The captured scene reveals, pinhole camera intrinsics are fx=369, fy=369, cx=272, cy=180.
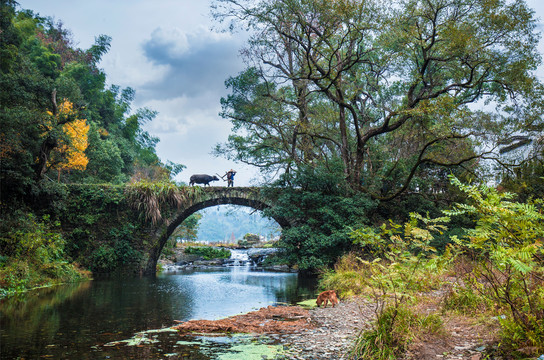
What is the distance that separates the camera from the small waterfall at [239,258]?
23663 mm

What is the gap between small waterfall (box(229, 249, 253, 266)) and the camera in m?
23.7

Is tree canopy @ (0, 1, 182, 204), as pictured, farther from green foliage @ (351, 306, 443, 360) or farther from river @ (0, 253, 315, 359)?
green foliage @ (351, 306, 443, 360)

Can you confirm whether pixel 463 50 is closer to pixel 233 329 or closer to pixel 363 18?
pixel 363 18

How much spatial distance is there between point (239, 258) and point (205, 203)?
361 inches

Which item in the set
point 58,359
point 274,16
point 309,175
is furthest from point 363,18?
point 58,359

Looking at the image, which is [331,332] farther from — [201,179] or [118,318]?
[201,179]

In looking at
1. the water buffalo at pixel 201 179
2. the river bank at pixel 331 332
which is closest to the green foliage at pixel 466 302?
the river bank at pixel 331 332

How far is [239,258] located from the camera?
82.9 feet

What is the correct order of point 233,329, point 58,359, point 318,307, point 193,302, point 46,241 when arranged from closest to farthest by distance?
point 58,359
point 233,329
point 318,307
point 193,302
point 46,241

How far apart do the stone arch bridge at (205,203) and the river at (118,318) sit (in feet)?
18.0

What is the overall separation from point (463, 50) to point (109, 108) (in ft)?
87.3

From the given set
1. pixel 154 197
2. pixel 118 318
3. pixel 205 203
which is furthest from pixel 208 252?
pixel 118 318

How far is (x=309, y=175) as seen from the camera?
569 inches

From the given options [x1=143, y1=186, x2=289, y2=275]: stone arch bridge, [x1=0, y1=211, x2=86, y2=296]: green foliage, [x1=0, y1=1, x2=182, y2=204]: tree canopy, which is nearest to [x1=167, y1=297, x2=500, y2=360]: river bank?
[x1=0, y1=211, x2=86, y2=296]: green foliage
